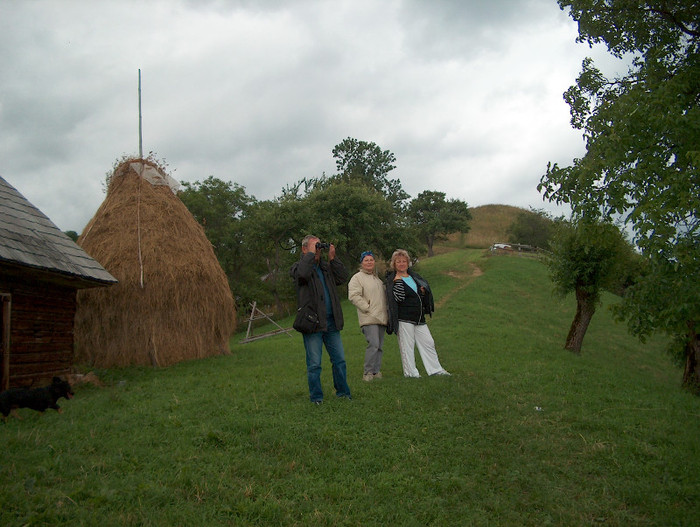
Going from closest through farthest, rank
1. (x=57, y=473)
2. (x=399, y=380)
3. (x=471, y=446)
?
1. (x=57, y=473)
2. (x=471, y=446)
3. (x=399, y=380)

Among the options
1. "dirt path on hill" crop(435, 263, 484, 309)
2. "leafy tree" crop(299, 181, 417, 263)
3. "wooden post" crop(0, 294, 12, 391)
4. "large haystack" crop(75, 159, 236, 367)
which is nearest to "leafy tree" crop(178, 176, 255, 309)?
"leafy tree" crop(299, 181, 417, 263)

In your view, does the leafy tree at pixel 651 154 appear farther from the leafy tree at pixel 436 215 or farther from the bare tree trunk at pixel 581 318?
the leafy tree at pixel 436 215

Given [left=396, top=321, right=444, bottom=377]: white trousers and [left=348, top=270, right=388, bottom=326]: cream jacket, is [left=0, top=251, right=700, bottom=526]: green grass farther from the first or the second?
[left=348, top=270, right=388, bottom=326]: cream jacket

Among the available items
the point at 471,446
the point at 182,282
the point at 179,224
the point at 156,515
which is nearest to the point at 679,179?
the point at 471,446

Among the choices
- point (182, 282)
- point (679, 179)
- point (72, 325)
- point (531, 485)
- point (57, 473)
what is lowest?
point (531, 485)

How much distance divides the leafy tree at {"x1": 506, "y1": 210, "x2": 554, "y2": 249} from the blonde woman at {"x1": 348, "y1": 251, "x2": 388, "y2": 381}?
1532 inches

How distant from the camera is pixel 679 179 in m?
6.47

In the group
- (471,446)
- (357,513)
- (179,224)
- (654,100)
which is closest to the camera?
(357,513)

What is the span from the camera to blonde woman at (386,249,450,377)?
7.97 metres

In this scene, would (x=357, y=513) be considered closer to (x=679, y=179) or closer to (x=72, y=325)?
(x=679, y=179)

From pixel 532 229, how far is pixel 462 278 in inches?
645

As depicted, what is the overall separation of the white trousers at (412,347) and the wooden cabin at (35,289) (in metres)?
5.76

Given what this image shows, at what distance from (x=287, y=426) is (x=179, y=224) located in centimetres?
892

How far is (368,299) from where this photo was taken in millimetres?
7918
